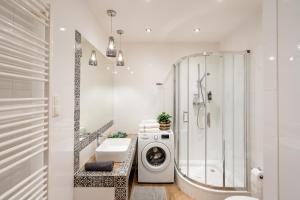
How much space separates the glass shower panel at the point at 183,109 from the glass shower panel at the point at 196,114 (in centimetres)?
8

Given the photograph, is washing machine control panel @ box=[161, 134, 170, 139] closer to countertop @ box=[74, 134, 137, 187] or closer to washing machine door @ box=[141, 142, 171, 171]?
washing machine door @ box=[141, 142, 171, 171]

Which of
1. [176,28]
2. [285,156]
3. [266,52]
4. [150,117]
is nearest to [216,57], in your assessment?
[176,28]

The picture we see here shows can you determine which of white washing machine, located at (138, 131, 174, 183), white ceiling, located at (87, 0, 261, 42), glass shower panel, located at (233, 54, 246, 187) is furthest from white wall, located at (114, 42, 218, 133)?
glass shower panel, located at (233, 54, 246, 187)

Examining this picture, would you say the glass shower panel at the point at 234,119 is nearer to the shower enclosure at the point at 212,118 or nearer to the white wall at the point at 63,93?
the shower enclosure at the point at 212,118

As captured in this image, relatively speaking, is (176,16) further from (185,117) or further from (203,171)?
(203,171)

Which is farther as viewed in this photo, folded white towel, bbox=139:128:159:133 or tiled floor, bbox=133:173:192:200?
folded white towel, bbox=139:128:159:133

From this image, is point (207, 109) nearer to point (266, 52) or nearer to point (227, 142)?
point (227, 142)

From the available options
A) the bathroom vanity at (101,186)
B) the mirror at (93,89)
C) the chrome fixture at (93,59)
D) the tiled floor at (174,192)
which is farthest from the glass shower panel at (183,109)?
the bathroom vanity at (101,186)

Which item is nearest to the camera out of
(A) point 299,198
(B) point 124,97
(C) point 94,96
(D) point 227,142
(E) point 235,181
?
(A) point 299,198

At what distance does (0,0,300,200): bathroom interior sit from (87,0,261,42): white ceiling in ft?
0.08

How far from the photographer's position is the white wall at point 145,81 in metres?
3.84

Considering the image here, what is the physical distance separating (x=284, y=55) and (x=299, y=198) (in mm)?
686

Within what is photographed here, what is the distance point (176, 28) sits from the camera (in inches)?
121

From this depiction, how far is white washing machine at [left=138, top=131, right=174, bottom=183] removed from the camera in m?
3.12
